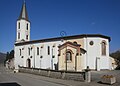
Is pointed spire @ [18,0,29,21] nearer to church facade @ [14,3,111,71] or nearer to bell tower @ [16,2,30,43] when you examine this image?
bell tower @ [16,2,30,43]

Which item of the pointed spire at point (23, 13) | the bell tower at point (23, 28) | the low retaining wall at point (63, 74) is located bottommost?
the low retaining wall at point (63, 74)

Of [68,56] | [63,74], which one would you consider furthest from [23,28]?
[63,74]

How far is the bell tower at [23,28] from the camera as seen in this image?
5750cm

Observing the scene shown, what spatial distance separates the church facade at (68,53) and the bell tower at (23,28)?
271 centimetres

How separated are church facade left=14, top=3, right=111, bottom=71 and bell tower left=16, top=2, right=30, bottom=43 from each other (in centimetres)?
271

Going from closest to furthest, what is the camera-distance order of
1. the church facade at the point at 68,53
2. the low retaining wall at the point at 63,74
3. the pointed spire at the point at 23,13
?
the low retaining wall at the point at 63,74 → the church facade at the point at 68,53 → the pointed spire at the point at 23,13

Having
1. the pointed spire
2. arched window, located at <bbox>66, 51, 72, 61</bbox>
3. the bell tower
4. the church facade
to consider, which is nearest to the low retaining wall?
the church facade

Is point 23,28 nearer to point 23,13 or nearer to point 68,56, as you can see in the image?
point 23,13

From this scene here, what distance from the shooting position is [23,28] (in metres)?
57.6

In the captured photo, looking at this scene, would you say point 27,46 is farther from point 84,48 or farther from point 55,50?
point 84,48

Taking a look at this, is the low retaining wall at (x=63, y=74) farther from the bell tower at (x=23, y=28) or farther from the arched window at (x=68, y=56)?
the bell tower at (x=23, y=28)

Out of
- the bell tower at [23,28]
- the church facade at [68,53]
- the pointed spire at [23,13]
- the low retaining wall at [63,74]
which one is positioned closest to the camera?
the low retaining wall at [63,74]

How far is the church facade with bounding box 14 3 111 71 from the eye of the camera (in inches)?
1467

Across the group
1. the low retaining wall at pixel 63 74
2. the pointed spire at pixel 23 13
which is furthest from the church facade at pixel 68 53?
the pointed spire at pixel 23 13
